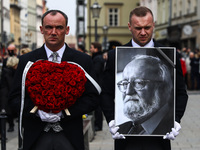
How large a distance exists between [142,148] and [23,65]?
4.12 feet

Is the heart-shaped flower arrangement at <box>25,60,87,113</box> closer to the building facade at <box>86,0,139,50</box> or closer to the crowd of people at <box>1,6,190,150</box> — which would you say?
the crowd of people at <box>1,6,190,150</box>

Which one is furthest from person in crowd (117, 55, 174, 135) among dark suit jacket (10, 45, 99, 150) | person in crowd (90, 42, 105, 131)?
person in crowd (90, 42, 105, 131)

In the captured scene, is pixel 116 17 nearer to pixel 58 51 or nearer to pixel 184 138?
pixel 184 138

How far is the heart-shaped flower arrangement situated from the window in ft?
199

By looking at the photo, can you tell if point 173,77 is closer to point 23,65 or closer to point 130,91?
point 130,91

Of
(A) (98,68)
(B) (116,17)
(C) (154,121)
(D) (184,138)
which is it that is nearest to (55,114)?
(C) (154,121)

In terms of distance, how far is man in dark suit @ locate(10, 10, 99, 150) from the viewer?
430 cm

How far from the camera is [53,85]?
14.0 ft

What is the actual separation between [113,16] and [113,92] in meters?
60.6

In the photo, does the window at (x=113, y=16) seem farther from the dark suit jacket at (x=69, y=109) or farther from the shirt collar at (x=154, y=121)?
the shirt collar at (x=154, y=121)

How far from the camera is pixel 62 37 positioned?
444 cm

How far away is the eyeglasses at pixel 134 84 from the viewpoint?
4.36m

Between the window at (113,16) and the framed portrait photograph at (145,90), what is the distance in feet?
199

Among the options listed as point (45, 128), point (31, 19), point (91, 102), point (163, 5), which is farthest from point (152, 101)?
point (31, 19)
